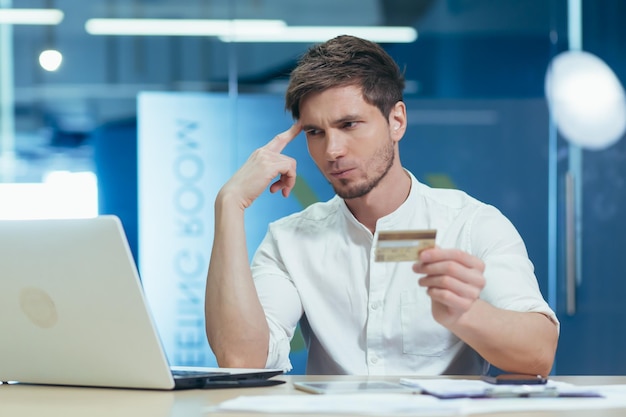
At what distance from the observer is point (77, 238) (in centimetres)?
134

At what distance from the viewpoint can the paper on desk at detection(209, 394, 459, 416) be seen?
118cm

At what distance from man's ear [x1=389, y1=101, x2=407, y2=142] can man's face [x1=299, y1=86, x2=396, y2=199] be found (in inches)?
3.8

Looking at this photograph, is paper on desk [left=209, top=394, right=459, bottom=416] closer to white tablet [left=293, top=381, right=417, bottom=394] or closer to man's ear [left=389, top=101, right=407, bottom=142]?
white tablet [left=293, top=381, right=417, bottom=394]

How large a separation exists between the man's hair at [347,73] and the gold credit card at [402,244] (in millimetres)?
942

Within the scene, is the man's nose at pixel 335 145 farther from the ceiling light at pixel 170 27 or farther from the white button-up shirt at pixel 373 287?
the ceiling light at pixel 170 27

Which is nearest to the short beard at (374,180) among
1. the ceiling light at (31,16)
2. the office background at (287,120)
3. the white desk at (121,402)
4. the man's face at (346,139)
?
the man's face at (346,139)

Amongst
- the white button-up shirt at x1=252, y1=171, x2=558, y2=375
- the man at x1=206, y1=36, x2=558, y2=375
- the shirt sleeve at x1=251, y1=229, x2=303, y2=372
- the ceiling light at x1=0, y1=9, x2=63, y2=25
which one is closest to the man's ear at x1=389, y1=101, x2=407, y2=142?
the man at x1=206, y1=36, x2=558, y2=375

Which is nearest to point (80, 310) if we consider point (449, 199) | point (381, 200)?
point (381, 200)

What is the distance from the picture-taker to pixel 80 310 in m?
1.39

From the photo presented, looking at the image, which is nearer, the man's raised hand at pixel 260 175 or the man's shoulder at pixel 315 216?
the man's raised hand at pixel 260 175

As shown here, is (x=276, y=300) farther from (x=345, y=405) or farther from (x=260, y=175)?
(x=345, y=405)

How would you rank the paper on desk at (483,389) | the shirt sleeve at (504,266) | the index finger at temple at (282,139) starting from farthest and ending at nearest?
the index finger at temple at (282,139), the shirt sleeve at (504,266), the paper on desk at (483,389)

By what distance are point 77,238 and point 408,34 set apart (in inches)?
117

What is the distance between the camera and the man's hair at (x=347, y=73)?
2.25 m
